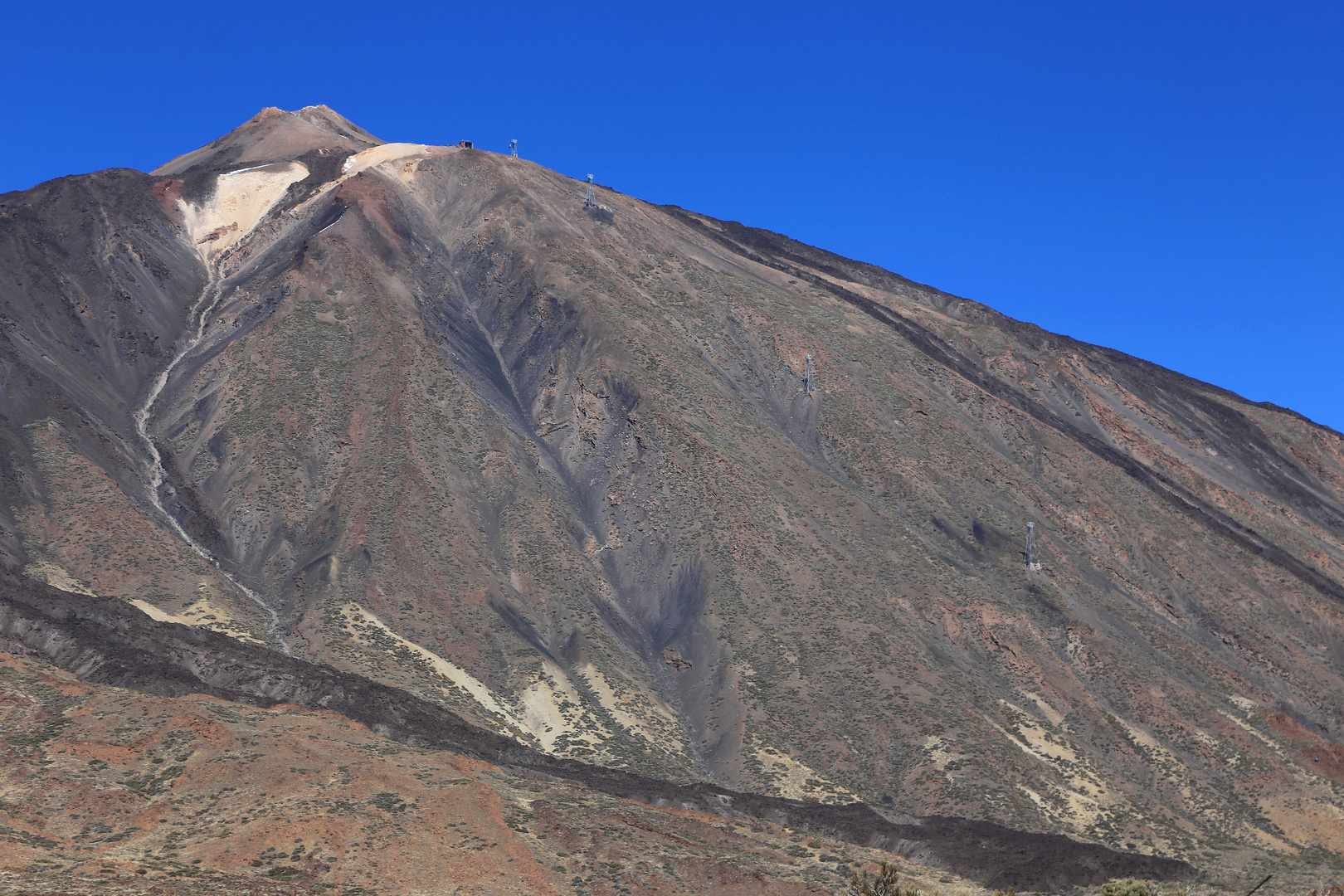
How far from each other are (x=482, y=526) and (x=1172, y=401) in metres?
72.5

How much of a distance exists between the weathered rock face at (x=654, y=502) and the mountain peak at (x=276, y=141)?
1395 mm

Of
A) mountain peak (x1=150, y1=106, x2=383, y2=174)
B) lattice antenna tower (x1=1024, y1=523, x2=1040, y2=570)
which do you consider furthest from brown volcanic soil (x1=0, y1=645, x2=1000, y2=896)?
mountain peak (x1=150, y1=106, x2=383, y2=174)

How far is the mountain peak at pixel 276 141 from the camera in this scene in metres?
113

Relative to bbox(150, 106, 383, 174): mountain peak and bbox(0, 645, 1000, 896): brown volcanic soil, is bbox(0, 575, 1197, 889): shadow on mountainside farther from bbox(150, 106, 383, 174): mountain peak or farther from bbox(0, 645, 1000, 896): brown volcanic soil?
bbox(150, 106, 383, 174): mountain peak

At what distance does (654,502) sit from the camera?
250 feet

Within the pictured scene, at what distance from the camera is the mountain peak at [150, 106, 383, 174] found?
370ft

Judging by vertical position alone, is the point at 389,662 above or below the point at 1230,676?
below

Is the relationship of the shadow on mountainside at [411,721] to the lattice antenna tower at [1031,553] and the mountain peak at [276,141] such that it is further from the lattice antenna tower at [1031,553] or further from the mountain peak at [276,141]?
the mountain peak at [276,141]

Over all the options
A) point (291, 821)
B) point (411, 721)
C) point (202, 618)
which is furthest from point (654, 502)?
point (291, 821)

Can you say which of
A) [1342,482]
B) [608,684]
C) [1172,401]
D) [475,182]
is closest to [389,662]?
[608,684]

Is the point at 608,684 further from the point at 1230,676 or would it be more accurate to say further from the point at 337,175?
the point at 337,175

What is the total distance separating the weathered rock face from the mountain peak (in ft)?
4.58

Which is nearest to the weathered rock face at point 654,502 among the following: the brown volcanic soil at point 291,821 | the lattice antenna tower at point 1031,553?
the lattice antenna tower at point 1031,553

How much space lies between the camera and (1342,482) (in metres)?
116
